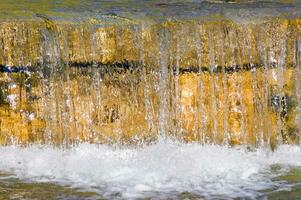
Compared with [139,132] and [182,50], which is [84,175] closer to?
[139,132]

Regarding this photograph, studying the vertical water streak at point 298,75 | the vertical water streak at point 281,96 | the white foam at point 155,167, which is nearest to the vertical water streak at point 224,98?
the white foam at point 155,167

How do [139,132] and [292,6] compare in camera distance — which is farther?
[292,6]

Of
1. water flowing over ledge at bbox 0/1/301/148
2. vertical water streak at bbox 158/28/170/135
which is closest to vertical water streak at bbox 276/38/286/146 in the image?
water flowing over ledge at bbox 0/1/301/148

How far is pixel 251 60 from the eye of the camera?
803 centimetres

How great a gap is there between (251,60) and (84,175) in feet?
8.05

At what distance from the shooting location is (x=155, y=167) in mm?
7328

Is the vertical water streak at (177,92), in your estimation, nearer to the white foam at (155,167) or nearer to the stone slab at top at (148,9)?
the white foam at (155,167)

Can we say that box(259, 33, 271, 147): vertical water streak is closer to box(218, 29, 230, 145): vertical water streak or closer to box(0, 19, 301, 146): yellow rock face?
box(0, 19, 301, 146): yellow rock face

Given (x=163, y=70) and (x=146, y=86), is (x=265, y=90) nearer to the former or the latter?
(x=163, y=70)

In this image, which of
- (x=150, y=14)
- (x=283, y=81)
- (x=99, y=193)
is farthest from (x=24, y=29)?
(x=283, y=81)

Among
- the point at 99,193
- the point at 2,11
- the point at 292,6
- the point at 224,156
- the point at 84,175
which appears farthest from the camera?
the point at 292,6

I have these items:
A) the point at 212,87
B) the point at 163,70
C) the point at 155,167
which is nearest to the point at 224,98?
the point at 212,87

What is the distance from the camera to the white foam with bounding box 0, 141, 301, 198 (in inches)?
263

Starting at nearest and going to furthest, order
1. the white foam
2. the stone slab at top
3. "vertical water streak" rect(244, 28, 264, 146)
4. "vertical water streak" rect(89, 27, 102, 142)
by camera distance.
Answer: the white foam → "vertical water streak" rect(89, 27, 102, 142) → "vertical water streak" rect(244, 28, 264, 146) → the stone slab at top
